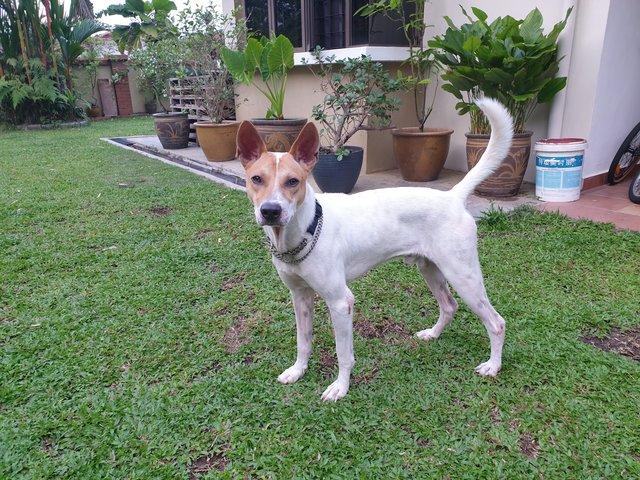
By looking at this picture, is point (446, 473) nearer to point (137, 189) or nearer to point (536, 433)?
point (536, 433)

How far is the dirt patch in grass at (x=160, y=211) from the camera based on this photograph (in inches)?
213

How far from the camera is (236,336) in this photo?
2.95 meters

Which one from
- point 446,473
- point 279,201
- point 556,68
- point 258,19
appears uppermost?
point 258,19

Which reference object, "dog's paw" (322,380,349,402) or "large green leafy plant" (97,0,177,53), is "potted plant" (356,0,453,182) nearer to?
"dog's paw" (322,380,349,402)

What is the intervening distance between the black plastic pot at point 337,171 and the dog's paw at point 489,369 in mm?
3435

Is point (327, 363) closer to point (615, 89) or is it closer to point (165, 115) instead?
point (615, 89)

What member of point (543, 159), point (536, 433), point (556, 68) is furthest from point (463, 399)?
point (556, 68)

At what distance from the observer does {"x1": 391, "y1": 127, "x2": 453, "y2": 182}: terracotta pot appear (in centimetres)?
591

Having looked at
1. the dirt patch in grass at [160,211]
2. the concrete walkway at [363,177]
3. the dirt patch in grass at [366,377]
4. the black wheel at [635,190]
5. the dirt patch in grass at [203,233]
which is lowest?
the dirt patch in grass at [366,377]

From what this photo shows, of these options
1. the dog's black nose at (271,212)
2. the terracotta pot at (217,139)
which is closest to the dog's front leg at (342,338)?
the dog's black nose at (271,212)

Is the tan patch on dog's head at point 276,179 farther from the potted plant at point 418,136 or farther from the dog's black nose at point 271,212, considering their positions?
the potted plant at point 418,136

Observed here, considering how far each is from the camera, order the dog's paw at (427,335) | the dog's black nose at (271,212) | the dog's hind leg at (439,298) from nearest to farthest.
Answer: the dog's black nose at (271,212), the dog's hind leg at (439,298), the dog's paw at (427,335)

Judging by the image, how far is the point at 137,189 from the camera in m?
6.50

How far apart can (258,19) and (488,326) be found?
8.10 metres
